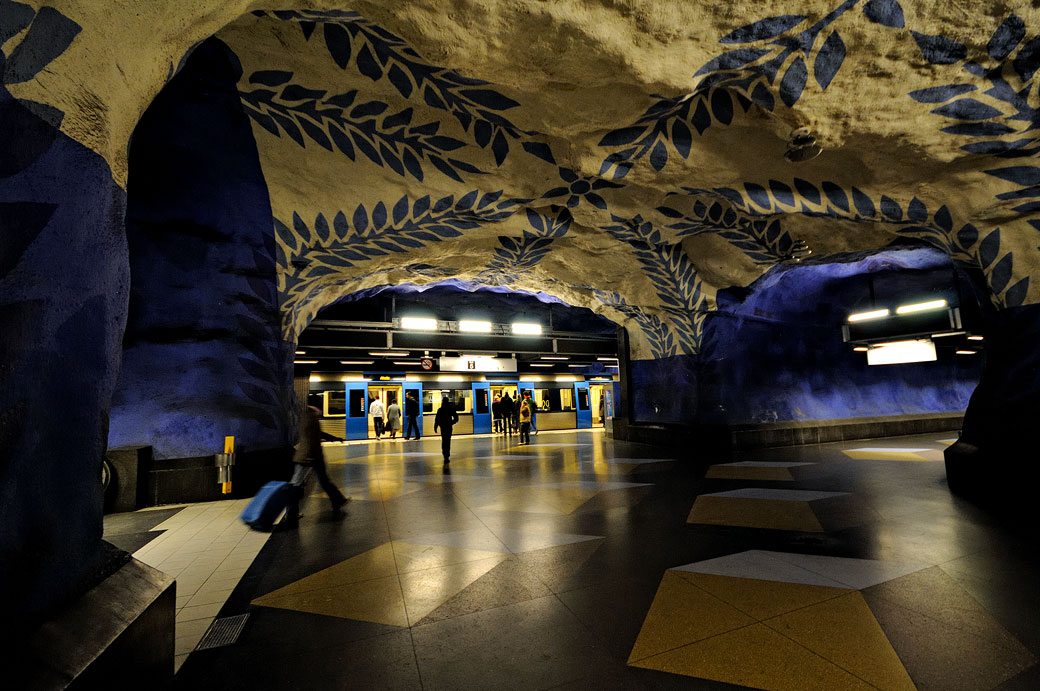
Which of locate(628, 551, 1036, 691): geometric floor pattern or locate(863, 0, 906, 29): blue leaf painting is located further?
locate(863, 0, 906, 29): blue leaf painting

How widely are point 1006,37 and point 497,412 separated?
15682mm

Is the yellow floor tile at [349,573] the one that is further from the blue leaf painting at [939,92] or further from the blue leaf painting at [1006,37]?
the blue leaf painting at [1006,37]

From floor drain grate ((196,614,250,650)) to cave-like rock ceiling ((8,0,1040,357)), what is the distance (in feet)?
7.09

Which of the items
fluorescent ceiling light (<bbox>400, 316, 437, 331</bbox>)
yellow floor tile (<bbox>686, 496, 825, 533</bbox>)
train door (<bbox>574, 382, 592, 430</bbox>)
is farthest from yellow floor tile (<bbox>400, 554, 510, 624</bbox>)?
train door (<bbox>574, 382, 592, 430</bbox>)

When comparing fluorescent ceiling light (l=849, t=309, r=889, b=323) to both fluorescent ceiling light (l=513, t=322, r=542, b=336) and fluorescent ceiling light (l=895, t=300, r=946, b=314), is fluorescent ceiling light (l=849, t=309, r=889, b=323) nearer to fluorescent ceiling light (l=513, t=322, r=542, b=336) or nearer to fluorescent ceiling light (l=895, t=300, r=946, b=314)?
Answer: fluorescent ceiling light (l=895, t=300, r=946, b=314)

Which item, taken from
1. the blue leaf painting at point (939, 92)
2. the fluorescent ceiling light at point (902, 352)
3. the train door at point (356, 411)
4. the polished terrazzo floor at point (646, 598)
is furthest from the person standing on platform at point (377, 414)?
the fluorescent ceiling light at point (902, 352)

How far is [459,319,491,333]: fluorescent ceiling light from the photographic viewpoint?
14625mm

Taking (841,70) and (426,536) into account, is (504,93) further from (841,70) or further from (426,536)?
(426,536)

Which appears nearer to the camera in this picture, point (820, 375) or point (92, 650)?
point (92, 650)

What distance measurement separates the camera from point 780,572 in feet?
8.84

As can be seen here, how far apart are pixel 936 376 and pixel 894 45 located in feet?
49.5

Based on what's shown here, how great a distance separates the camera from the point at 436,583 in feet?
8.86

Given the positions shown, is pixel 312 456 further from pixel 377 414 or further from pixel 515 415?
pixel 515 415

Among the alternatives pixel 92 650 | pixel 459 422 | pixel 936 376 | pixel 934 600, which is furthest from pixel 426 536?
pixel 936 376
